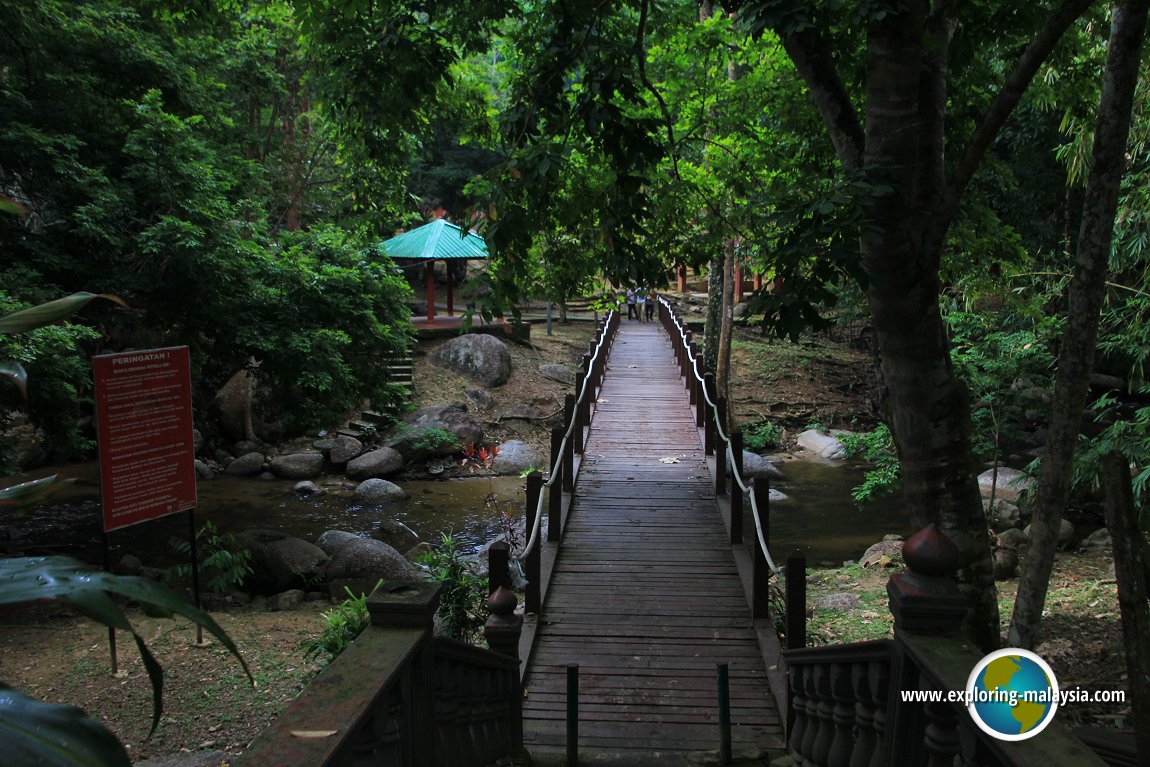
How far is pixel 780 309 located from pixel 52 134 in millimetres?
9789

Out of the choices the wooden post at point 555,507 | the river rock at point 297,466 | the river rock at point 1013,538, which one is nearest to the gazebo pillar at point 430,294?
the river rock at point 297,466

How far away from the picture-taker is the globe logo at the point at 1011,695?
6.70ft

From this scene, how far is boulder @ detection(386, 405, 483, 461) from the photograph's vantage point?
18484mm

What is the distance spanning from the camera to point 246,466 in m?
17.7

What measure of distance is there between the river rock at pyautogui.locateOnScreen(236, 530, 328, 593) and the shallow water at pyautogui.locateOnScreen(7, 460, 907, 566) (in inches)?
67.4

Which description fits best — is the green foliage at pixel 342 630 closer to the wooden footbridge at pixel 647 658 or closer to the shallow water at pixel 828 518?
the wooden footbridge at pixel 647 658

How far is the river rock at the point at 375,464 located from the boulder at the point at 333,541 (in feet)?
15.9

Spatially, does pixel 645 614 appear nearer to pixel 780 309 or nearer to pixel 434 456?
pixel 780 309

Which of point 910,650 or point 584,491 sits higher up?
point 910,650

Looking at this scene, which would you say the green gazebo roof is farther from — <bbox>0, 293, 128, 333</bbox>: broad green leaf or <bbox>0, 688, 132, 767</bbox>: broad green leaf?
<bbox>0, 688, 132, 767</bbox>: broad green leaf

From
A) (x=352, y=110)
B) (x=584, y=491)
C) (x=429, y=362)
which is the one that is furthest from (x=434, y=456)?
(x=352, y=110)

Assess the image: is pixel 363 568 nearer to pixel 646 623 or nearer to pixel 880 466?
pixel 646 623

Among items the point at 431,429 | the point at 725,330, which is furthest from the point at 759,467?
the point at 431,429

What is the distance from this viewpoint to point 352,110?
8.02 m
